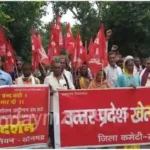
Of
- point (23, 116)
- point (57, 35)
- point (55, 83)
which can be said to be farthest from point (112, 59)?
point (57, 35)

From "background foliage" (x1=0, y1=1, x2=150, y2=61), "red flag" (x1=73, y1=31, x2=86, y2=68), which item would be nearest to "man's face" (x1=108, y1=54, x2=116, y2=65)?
"red flag" (x1=73, y1=31, x2=86, y2=68)

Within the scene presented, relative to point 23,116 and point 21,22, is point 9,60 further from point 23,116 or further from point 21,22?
point 21,22

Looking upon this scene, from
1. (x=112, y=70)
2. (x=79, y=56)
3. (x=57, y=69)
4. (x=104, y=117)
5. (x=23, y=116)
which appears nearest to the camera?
(x=23, y=116)

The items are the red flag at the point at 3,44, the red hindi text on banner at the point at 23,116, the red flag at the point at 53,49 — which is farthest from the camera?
the red flag at the point at 53,49

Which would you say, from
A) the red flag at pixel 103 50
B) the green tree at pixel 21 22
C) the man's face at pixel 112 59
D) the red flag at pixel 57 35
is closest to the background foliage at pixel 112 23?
the green tree at pixel 21 22

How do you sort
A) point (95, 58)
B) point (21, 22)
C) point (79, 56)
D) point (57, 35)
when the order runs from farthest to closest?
point (21, 22), point (57, 35), point (79, 56), point (95, 58)

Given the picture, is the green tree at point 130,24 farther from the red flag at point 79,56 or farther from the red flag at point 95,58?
the red flag at point 95,58

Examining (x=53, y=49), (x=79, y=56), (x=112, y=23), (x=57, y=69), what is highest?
(x=112, y=23)

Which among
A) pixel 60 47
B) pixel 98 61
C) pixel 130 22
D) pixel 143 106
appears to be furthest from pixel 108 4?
pixel 143 106

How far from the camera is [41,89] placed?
24.5 ft

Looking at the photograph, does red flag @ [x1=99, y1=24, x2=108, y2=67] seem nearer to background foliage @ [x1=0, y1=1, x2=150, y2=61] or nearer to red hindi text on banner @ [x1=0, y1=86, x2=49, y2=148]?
red hindi text on banner @ [x1=0, y1=86, x2=49, y2=148]

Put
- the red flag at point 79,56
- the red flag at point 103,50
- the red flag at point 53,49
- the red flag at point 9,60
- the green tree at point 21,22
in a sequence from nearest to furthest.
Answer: the red flag at point 103,50, the red flag at point 9,60, the red flag at point 53,49, the red flag at point 79,56, the green tree at point 21,22

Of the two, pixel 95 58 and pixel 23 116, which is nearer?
pixel 23 116

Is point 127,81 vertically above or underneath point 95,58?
underneath
